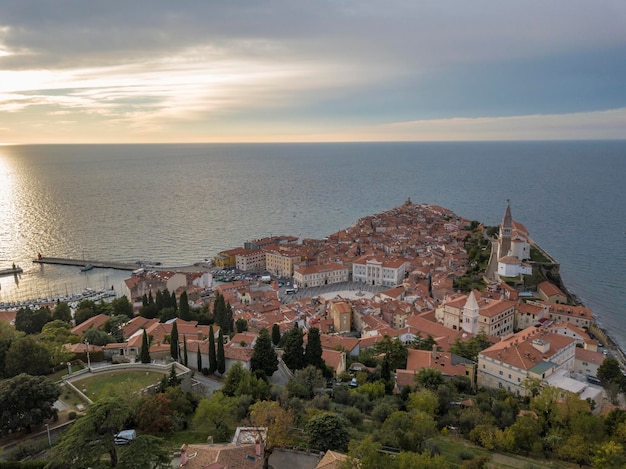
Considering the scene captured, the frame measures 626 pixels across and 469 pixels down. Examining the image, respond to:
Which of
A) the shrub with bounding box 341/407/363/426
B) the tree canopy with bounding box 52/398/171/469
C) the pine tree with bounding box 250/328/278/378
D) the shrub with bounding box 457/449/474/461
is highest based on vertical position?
the tree canopy with bounding box 52/398/171/469

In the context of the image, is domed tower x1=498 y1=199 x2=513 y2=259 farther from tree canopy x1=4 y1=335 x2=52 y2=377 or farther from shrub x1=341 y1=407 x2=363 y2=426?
tree canopy x1=4 y1=335 x2=52 y2=377

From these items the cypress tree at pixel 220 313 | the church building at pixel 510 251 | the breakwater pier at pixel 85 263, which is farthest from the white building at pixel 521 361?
the breakwater pier at pixel 85 263

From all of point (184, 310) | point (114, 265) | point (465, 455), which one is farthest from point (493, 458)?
point (114, 265)

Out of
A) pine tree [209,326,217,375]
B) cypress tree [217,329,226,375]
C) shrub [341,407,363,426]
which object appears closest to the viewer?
shrub [341,407,363,426]

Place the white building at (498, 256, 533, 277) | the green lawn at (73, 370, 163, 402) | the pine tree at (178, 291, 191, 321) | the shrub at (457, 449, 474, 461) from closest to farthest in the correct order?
1. the shrub at (457, 449, 474, 461)
2. the green lawn at (73, 370, 163, 402)
3. the pine tree at (178, 291, 191, 321)
4. the white building at (498, 256, 533, 277)

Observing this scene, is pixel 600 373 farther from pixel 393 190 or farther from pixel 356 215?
pixel 393 190

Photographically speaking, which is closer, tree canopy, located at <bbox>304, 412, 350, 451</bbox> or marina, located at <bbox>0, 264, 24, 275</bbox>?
tree canopy, located at <bbox>304, 412, 350, 451</bbox>

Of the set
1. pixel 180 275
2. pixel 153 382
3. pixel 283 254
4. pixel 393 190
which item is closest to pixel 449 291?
pixel 283 254

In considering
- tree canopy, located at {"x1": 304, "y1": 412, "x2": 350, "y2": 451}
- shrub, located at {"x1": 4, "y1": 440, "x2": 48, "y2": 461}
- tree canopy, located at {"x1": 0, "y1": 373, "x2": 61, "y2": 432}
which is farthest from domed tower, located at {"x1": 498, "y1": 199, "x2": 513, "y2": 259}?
shrub, located at {"x1": 4, "y1": 440, "x2": 48, "y2": 461}
